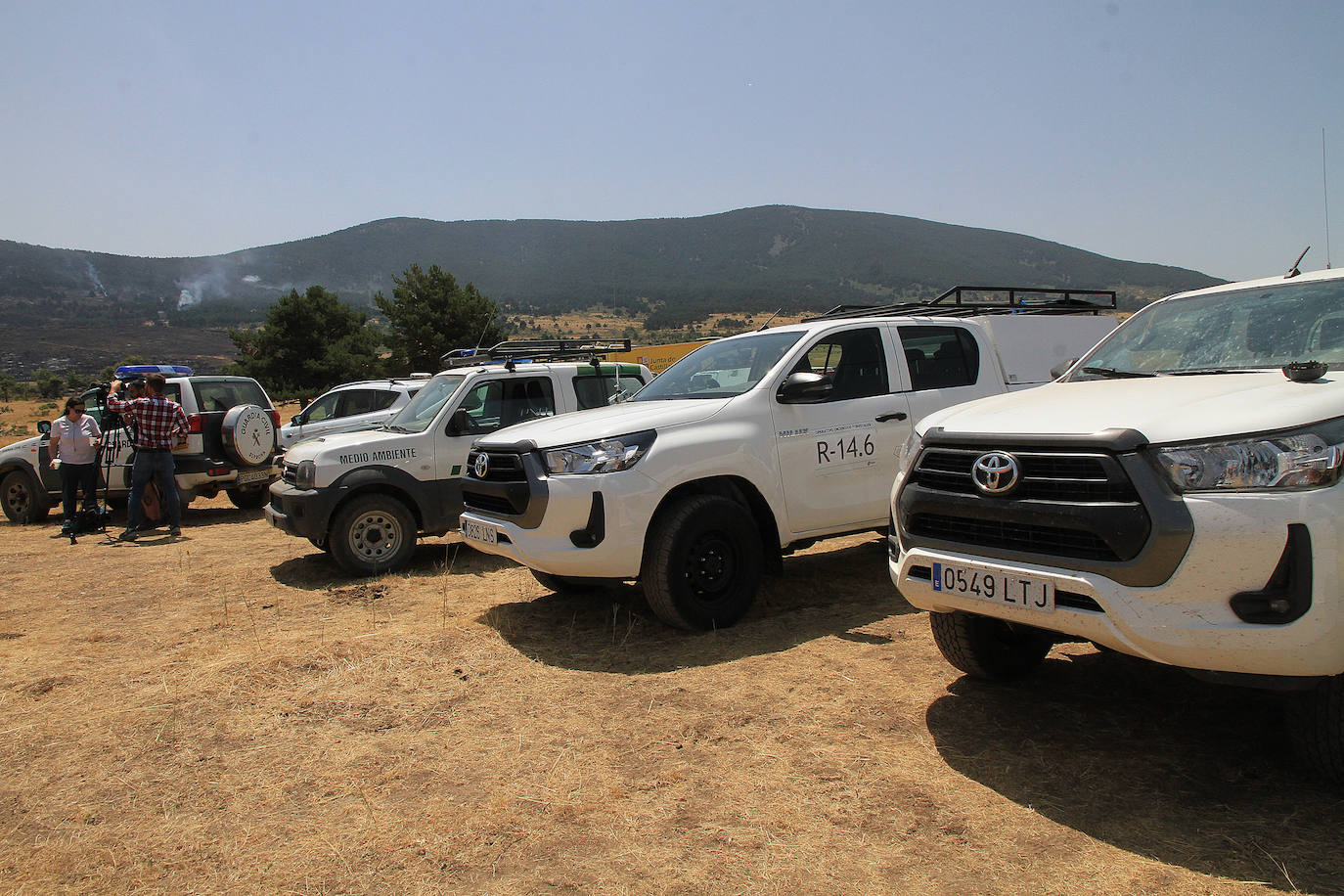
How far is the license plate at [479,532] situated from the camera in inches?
212

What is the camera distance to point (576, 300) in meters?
110

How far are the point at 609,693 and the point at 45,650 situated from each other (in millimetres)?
3930

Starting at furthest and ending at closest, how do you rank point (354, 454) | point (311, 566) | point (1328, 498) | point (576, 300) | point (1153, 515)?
point (576, 300) → point (311, 566) → point (354, 454) → point (1153, 515) → point (1328, 498)

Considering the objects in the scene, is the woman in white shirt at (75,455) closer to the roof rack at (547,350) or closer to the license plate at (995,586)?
the roof rack at (547,350)

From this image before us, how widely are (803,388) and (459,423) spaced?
3.76 m

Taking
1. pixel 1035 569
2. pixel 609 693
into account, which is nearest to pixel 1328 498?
pixel 1035 569

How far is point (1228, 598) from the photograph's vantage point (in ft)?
9.02

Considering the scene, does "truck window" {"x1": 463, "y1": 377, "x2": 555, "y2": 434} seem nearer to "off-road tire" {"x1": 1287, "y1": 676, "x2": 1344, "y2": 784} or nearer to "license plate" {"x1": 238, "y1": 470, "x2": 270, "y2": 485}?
"license plate" {"x1": 238, "y1": 470, "x2": 270, "y2": 485}

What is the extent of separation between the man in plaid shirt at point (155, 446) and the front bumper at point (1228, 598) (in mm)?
10114

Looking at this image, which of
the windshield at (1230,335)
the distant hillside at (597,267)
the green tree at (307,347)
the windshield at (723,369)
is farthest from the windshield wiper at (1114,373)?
the distant hillside at (597,267)

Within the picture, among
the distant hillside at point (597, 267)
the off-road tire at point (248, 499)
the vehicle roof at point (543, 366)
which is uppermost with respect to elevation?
the distant hillside at point (597, 267)

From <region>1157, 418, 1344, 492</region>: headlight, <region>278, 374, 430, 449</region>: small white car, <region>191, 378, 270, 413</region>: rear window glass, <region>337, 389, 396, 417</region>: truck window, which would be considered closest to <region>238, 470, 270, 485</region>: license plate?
<region>191, 378, 270, 413</region>: rear window glass

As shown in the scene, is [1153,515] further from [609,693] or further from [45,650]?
[45,650]

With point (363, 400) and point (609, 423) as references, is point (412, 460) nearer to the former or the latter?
point (609, 423)
